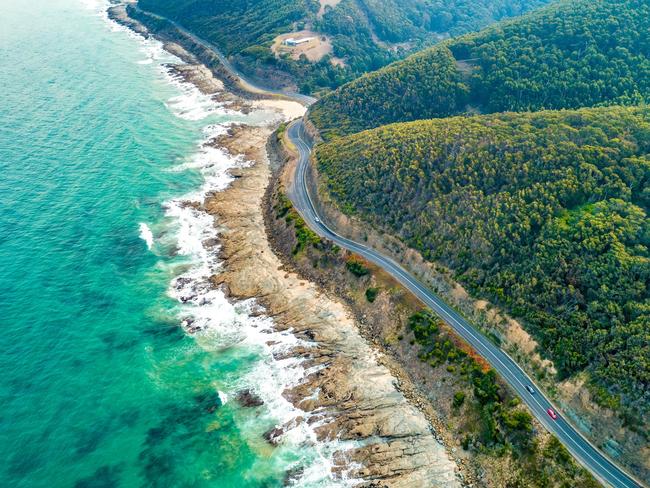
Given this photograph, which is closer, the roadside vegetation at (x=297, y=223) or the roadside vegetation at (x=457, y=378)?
the roadside vegetation at (x=457, y=378)

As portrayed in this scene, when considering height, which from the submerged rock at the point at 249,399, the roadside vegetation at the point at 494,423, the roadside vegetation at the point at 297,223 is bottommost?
the submerged rock at the point at 249,399

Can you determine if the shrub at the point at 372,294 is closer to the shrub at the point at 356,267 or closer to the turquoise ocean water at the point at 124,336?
the shrub at the point at 356,267

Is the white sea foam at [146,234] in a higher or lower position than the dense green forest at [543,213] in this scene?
lower

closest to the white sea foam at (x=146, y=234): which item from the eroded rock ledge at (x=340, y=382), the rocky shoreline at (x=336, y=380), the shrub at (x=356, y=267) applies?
the rocky shoreline at (x=336, y=380)

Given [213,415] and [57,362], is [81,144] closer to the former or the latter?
[57,362]

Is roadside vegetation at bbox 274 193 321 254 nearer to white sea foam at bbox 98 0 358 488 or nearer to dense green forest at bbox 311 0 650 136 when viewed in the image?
white sea foam at bbox 98 0 358 488

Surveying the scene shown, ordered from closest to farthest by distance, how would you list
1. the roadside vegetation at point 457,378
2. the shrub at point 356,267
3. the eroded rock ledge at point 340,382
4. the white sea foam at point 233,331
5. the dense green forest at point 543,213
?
1. the roadside vegetation at point 457,378
2. the eroded rock ledge at point 340,382
3. the white sea foam at point 233,331
4. the dense green forest at point 543,213
5. the shrub at point 356,267
